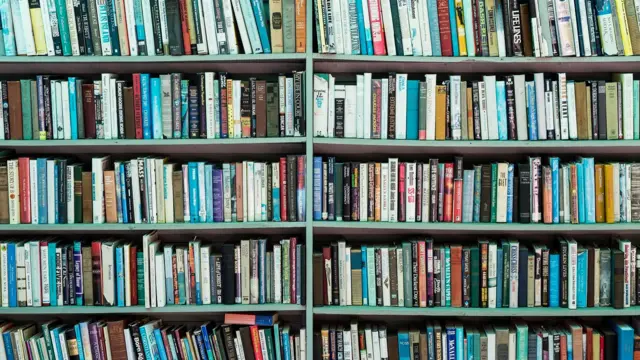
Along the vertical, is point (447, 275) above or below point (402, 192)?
below

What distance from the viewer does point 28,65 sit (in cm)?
262

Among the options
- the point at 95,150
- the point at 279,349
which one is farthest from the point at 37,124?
the point at 279,349

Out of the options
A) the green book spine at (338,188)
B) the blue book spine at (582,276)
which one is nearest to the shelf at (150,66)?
the green book spine at (338,188)

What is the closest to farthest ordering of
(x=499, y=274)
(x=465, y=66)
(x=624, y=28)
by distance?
(x=624, y=28) → (x=499, y=274) → (x=465, y=66)

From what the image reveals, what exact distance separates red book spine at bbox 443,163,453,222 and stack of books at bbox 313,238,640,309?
12 cm

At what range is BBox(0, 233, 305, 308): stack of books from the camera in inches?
97.5

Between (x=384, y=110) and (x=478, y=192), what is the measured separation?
46cm

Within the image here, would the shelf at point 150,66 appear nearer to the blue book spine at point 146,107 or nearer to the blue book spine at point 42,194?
the blue book spine at point 146,107

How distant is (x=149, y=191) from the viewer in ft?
8.04

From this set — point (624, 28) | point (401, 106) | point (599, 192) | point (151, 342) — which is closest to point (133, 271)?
point (151, 342)

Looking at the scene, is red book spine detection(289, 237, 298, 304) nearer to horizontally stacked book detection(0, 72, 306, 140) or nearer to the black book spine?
horizontally stacked book detection(0, 72, 306, 140)

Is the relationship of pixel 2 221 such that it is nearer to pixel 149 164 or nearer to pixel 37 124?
pixel 37 124

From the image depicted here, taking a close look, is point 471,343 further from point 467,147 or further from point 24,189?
point 24,189

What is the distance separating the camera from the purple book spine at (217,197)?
246 centimetres
